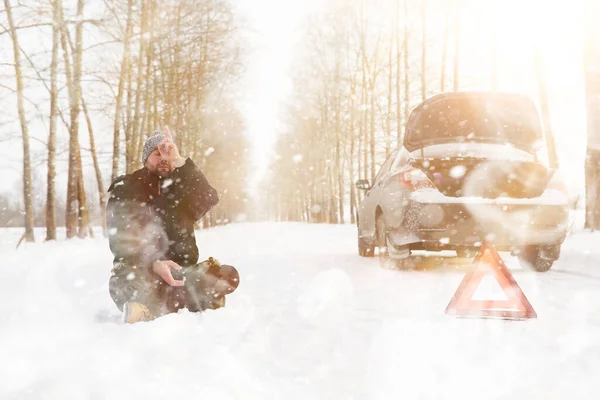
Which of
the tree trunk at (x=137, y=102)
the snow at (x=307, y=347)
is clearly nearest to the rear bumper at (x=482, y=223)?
the snow at (x=307, y=347)

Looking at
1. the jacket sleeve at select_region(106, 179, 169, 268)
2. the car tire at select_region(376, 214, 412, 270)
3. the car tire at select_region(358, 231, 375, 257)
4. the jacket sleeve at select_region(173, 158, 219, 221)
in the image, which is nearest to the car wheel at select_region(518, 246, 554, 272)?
the car tire at select_region(376, 214, 412, 270)

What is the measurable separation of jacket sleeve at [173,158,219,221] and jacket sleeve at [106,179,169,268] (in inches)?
11.7

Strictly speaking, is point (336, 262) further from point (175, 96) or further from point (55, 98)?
point (175, 96)

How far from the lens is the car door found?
8461 millimetres

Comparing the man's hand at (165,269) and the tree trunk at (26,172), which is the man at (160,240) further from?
the tree trunk at (26,172)

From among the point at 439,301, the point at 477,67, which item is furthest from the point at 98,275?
the point at 477,67

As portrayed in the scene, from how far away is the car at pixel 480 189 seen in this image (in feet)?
22.3

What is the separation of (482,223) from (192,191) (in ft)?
12.2

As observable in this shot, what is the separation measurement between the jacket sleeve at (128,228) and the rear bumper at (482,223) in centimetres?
352

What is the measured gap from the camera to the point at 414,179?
6988 millimetres

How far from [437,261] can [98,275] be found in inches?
206

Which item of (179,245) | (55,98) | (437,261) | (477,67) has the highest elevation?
(477,67)

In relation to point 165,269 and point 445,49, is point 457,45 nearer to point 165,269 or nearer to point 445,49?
point 445,49

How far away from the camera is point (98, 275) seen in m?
7.90
